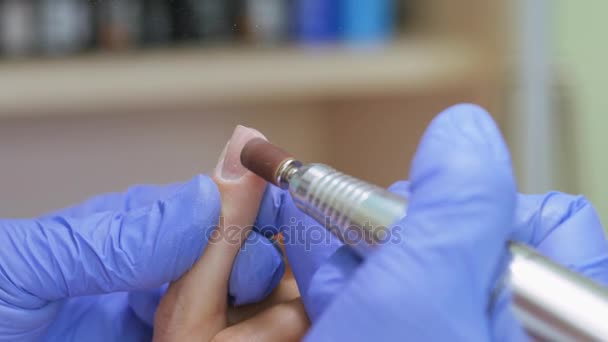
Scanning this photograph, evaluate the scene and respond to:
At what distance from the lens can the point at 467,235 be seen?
1.05ft

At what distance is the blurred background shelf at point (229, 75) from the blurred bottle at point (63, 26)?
Result: 2.3 inches

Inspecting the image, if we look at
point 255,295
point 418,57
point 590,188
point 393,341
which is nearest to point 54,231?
point 255,295

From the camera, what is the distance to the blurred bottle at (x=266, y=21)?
3.77ft

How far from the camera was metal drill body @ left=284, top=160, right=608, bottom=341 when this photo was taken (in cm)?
28

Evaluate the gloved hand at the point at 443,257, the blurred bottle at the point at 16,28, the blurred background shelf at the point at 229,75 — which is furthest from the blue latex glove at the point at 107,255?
the blurred bottle at the point at 16,28

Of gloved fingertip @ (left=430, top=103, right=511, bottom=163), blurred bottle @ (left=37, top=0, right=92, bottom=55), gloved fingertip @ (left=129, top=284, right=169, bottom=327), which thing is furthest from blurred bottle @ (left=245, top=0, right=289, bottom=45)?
gloved fingertip @ (left=430, top=103, right=511, bottom=163)

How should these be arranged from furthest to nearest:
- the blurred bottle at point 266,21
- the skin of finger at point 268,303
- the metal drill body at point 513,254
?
the blurred bottle at point 266,21 → the skin of finger at point 268,303 → the metal drill body at point 513,254

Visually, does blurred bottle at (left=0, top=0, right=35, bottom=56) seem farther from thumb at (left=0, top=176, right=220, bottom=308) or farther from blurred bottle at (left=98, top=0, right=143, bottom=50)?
thumb at (left=0, top=176, right=220, bottom=308)

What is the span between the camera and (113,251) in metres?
0.45

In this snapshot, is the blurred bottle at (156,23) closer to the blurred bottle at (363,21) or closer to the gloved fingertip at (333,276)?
the blurred bottle at (363,21)

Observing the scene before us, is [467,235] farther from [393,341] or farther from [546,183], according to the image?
[546,183]

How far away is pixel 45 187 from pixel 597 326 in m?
1.10

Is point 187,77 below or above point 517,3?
below

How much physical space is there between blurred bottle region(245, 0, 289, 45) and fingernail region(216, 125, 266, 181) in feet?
2.27
